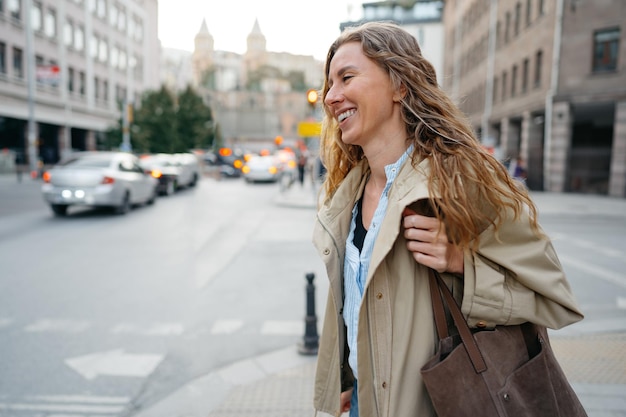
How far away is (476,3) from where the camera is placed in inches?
1432

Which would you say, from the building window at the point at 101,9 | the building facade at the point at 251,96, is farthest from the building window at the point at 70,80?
the building facade at the point at 251,96

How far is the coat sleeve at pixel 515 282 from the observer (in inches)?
56.4

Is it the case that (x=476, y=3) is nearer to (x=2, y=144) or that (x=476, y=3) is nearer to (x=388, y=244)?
(x=2, y=144)

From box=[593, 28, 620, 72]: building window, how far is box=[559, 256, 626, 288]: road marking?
53.7 ft

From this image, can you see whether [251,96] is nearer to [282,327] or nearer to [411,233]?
[282,327]

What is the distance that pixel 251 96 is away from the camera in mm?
112438

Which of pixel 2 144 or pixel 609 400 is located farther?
pixel 2 144

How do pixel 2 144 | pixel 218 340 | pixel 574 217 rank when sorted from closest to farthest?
pixel 218 340 < pixel 574 217 < pixel 2 144

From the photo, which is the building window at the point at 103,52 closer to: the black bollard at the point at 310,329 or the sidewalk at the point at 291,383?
the black bollard at the point at 310,329

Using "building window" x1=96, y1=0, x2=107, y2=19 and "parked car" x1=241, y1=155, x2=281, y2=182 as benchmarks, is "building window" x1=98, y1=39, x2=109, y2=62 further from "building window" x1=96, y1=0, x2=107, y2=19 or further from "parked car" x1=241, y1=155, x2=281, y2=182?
"parked car" x1=241, y1=155, x2=281, y2=182

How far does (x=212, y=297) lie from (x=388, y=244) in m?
5.07

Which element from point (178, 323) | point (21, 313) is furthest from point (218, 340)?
point (21, 313)

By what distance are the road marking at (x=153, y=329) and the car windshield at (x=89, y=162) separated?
9175 mm

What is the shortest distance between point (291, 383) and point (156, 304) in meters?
2.74
